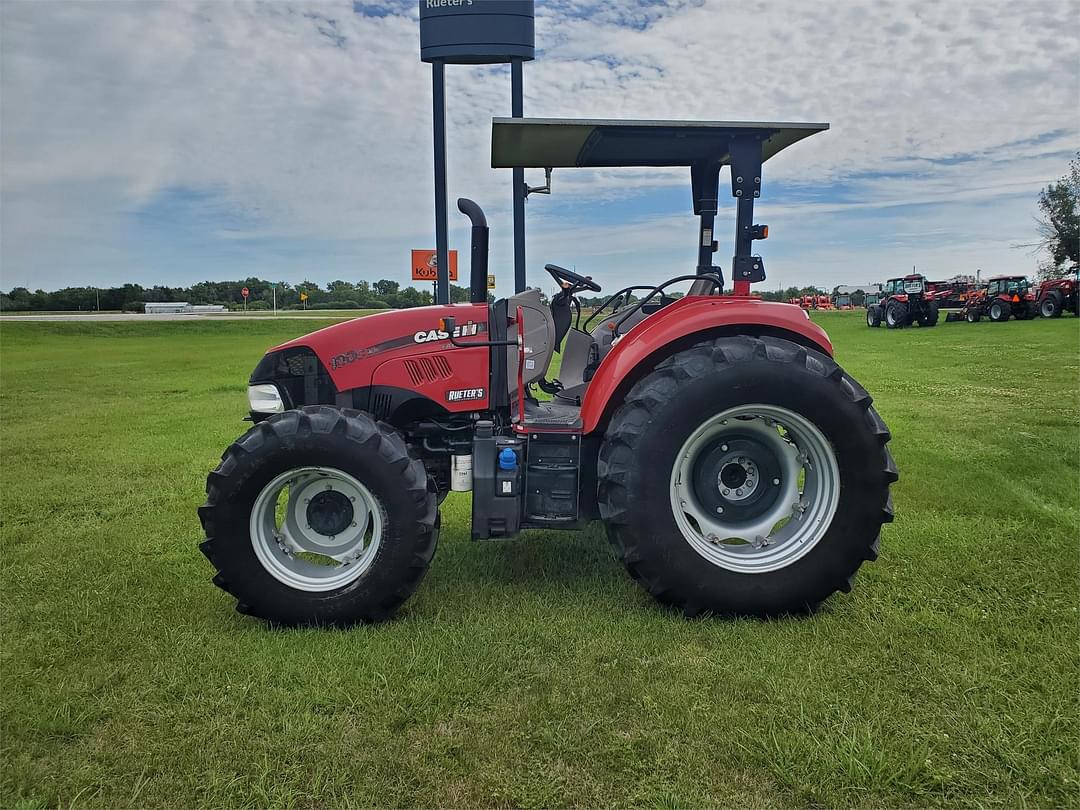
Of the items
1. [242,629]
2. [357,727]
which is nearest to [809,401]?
[357,727]

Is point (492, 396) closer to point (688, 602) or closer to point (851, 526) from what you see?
point (688, 602)

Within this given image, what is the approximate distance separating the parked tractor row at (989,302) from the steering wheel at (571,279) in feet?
83.7

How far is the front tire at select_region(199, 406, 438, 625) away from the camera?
3104mm

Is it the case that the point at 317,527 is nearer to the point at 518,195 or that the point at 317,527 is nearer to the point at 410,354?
the point at 410,354

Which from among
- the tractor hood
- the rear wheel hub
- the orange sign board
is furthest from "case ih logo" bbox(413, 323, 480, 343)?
the orange sign board

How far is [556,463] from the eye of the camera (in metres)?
3.41

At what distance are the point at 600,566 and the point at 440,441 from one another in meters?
1.10

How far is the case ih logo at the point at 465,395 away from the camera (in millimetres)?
3582

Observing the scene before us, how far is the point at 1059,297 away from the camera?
85.8 ft

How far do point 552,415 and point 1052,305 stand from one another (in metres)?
29.7

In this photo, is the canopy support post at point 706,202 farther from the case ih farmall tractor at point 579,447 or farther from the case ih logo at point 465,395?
the case ih logo at point 465,395

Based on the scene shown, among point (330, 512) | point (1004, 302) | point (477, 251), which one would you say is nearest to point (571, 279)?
point (477, 251)

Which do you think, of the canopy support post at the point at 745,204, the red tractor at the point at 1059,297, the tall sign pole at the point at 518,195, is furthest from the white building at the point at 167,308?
the canopy support post at the point at 745,204

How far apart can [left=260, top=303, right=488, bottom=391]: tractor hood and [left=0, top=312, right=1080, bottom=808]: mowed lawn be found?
117 centimetres
